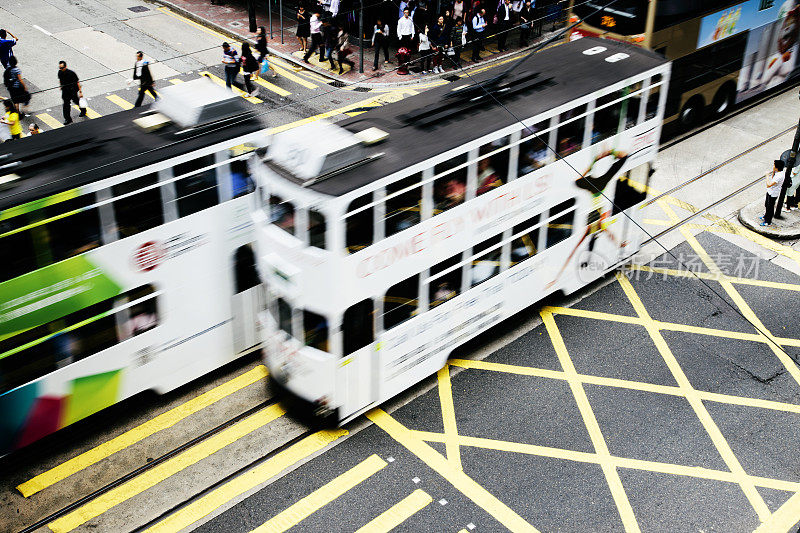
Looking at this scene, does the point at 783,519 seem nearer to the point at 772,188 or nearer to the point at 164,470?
the point at 772,188

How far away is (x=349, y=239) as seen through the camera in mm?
8391

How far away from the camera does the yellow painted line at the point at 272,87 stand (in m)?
19.2

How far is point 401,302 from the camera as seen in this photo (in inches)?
368

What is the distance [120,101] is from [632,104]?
1226cm

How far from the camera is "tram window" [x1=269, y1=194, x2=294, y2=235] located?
27.9 feet

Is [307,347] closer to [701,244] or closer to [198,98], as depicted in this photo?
[198,98]

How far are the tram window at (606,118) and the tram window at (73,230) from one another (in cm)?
647

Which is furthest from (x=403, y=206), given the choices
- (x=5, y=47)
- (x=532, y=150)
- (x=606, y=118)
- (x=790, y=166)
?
(x=5, y=47)

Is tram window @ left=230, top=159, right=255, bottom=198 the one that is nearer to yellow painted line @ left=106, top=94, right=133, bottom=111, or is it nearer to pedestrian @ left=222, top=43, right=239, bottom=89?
pedestrian @ left=222, top=43, right=239, bottom=89

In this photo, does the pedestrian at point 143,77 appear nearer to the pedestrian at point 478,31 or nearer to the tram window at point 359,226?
the pedestrian at point 478,31

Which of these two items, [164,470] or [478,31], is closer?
[164,470]

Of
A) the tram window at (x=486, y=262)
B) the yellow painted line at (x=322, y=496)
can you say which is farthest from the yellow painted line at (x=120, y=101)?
the yellow painted line at (x=322, y=496)

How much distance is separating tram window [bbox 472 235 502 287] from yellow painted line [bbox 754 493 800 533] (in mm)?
4219

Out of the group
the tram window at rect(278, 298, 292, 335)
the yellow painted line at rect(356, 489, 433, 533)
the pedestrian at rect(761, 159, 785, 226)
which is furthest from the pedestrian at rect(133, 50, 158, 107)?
the pedestrian at rect(761, 159, 785, 226)
